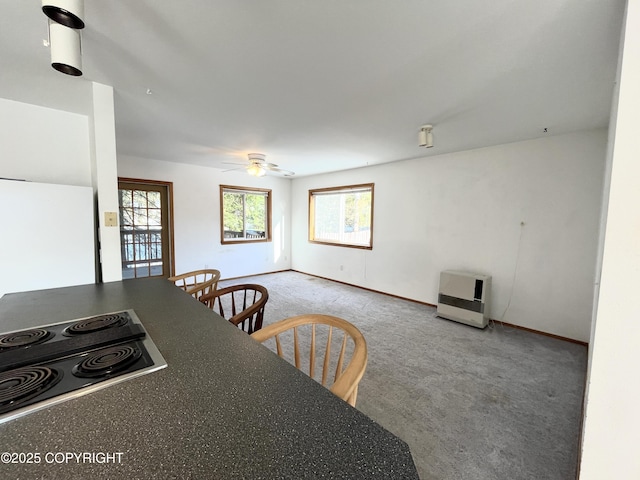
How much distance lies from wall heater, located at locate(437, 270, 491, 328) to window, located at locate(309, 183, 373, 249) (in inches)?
67.4

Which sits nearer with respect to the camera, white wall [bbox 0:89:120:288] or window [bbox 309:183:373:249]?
white wall [bbox 0:89:120:288]

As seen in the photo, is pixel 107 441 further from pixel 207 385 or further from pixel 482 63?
pixel 482 63

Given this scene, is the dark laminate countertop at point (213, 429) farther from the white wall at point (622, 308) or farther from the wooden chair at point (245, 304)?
the white wall at point (622, 308)

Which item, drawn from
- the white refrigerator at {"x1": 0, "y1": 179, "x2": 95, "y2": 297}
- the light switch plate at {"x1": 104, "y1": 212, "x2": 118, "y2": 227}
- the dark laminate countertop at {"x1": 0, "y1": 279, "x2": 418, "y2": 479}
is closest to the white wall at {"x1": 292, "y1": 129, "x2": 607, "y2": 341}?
the dark laminate countertop at {"x1": 0, "y1": 279, "x2": 418, "y2": 479}

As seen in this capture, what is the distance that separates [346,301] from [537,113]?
133 inches

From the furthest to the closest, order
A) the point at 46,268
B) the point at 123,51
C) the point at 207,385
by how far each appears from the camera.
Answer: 1. the point at 46,268
2. the point at 123,51
3. the point at 207,385

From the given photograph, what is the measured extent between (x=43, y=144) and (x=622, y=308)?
3.95 m

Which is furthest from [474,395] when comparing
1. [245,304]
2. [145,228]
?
[145,228]

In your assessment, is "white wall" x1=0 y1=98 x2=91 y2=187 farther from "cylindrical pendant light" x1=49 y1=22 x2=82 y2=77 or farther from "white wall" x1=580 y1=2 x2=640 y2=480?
"white wall" x1=580 y1=2 x2=640 y2=480

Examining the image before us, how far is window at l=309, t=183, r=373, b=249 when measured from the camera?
5.18 metres

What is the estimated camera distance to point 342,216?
18.6 feet

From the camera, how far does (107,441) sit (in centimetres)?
56

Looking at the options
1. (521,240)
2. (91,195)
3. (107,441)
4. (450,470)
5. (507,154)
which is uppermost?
(507,154)

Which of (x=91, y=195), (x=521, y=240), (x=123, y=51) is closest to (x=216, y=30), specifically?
(x=123, y=51)
